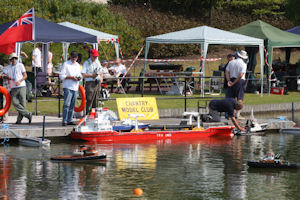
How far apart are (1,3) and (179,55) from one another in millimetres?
13240

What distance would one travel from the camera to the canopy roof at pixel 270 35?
96.4 ft

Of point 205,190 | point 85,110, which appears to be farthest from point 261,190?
point 85,110

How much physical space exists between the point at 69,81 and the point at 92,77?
90 centimetres

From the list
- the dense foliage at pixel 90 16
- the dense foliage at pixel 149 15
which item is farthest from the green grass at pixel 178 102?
the dense foliage at pixel 90 16

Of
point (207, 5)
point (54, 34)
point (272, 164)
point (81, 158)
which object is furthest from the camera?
point (207, 5)

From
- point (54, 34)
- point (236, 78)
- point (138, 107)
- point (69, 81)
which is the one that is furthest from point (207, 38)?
point (69, 81)

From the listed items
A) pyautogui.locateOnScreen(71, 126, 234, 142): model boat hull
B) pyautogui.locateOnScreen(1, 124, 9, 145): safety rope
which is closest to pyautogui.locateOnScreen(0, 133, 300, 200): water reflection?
pyautogui.locateOnScreen(71, 126, 234, 142): model boat hull

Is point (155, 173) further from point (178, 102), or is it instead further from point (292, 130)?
point (178, 102)

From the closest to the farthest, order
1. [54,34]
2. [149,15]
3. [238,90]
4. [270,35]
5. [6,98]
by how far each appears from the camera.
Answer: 1. [6,98]
2. [238,90]
3. [54,34]
4. [270,35]
5. [149,15]

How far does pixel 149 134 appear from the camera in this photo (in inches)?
A: 661

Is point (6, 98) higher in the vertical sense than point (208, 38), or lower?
lower

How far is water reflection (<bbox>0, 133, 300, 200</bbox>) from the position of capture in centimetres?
1073

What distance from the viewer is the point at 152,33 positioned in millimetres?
49906

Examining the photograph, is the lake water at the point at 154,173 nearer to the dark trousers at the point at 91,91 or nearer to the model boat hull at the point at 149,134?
the model boat hull at the point at 149,134
